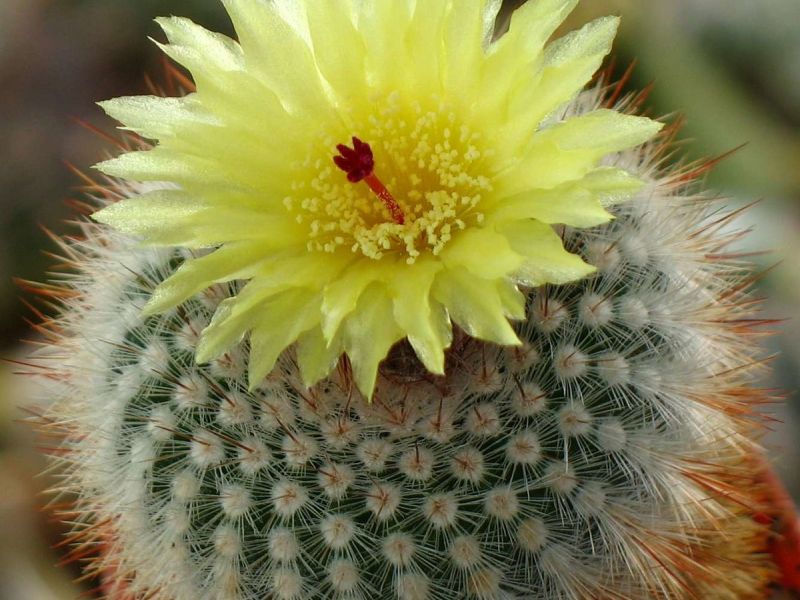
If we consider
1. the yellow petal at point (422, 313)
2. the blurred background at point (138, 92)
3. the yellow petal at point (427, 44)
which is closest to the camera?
the yellow petal at point (422, 313)

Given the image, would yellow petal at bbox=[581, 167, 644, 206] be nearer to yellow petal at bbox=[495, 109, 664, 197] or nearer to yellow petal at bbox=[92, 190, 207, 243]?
yellow petal at bbox=[495, 109, 664, 197]

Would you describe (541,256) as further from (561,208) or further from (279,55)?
(279,55)

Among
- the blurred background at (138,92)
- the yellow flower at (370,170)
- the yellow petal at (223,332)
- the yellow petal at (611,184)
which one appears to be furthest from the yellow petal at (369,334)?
the blurred background at (138,92)

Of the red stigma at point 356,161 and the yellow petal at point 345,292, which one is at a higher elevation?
the red stigma at point 356,161

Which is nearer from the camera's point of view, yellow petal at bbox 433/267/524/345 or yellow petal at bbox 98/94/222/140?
yellow petal at bbox 433/267/524/345

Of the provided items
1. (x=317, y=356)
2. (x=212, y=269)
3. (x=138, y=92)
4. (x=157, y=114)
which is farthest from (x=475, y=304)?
(x=138, y=92)

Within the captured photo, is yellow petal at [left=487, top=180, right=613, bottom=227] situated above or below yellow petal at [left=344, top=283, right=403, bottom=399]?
above

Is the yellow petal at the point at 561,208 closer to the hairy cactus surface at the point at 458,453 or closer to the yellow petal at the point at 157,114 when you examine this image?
the hairy cactus surface at the point at 458,453

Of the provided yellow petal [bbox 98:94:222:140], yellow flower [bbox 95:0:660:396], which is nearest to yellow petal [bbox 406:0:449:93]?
yellow flower [bbox 95:0:660:396]

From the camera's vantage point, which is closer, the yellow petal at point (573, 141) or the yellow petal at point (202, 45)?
the yellow petal at point (573, 141)
